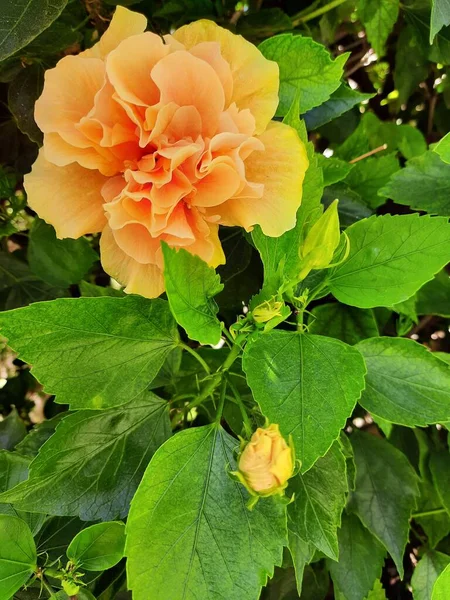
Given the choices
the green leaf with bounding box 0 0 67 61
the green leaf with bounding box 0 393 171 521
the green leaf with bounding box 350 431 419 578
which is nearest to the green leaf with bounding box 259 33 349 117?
the green leaf with bounding box 0 0 67 61

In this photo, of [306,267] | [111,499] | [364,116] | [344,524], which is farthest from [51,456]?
[364,116]

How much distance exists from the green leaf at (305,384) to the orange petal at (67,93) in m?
0.18

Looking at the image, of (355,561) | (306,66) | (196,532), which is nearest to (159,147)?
(306,66)

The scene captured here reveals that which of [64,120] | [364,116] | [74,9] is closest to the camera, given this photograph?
[64,120]

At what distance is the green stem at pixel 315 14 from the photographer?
0.57m

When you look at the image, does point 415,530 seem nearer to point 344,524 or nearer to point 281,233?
point 344,524

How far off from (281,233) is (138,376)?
0.14 metres

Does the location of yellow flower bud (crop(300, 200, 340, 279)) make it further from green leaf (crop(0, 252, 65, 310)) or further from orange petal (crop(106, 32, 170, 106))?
green leaf (crop(0, 252, 65, 310))

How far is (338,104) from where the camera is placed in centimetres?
52

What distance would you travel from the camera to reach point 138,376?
0.40 meters

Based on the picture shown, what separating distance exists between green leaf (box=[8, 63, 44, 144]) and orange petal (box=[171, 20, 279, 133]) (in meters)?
0.17

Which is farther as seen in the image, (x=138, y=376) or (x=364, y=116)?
(x=364, y=116)

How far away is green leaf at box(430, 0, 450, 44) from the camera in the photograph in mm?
388

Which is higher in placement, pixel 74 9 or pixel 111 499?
pixel 74 9
